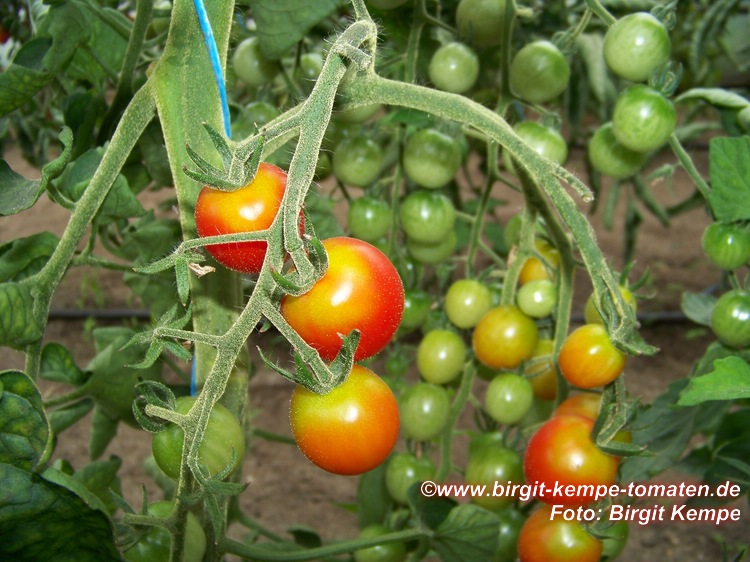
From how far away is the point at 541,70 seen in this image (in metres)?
0.67

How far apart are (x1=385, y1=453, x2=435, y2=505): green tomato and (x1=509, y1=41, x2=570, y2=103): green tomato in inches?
14.9

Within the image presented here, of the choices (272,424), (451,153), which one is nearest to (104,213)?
(451,153)

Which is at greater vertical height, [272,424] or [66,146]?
[272,424]

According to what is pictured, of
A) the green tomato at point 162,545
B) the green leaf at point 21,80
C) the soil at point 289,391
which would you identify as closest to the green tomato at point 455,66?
the soil at point 289,391

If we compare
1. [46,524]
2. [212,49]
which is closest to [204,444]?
[46,524]

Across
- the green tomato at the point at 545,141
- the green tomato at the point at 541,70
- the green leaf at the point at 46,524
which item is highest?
the green tomato at the point at 541,70

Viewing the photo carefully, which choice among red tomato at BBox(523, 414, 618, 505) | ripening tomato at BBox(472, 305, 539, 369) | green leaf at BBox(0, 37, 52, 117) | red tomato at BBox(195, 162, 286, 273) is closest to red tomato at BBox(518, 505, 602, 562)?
red tomato at BBox(523, 414, 618, 505)

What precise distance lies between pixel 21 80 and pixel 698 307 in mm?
666

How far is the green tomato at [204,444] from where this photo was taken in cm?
42

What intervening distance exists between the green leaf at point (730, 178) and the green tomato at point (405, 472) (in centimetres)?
37

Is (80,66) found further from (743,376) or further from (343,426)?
(743,376)

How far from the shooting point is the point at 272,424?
5.01 feet

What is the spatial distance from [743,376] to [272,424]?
1178 millimetres

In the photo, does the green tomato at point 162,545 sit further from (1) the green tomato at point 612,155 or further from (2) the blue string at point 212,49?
(1) the green tomato at point 612,155
